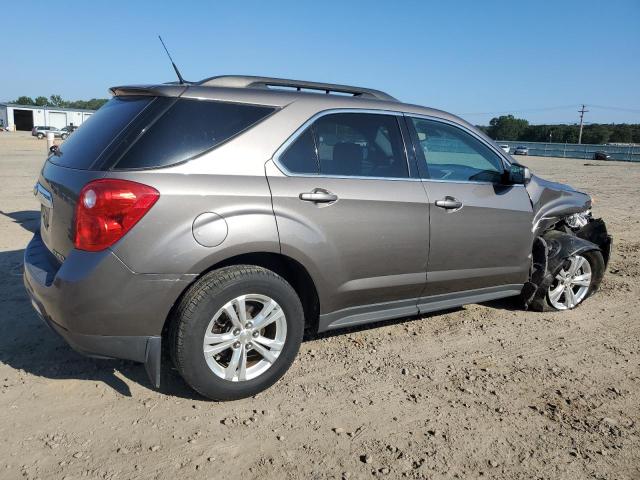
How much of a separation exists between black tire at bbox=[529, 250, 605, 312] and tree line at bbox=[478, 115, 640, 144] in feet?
258

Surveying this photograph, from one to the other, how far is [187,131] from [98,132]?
0.61 m

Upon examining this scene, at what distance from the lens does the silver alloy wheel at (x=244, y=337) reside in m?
3.00

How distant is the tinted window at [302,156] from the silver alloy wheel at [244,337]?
821 mm

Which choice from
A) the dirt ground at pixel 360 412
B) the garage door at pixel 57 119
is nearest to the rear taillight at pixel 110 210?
the dirt ground at pixel 360 412

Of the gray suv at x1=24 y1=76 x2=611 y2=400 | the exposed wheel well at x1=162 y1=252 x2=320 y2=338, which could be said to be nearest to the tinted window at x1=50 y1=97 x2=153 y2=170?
the gray suv at x1=24 y1=76 x2=611 y2=400

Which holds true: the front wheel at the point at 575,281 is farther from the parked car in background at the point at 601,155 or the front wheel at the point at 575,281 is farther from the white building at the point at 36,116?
the white building at the point at 36,116

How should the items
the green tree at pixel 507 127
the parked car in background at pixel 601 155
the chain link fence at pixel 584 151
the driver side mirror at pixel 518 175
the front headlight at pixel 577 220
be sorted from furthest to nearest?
the green tree at pixel 507 127 < the chain link fence at pixel 584 151 < the parked car in background at pixel 601 155 < the front headlight at pixel 577 220 < the driver side mirror at pixel 518 175

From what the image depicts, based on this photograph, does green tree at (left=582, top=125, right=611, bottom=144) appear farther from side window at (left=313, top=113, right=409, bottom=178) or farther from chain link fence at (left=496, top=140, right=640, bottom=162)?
side window at (left=313, top=113, right=409, bottom=178)

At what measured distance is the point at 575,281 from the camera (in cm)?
500

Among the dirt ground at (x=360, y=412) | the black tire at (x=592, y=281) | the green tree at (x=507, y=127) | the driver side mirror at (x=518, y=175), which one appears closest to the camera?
the dirt ground at (x=360, y=412)

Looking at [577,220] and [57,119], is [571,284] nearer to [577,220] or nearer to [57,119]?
[577,220]

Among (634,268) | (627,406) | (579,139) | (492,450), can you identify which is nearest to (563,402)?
(627,406)

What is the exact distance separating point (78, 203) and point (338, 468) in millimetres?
1906

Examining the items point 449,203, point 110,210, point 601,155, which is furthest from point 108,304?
point 601,155
